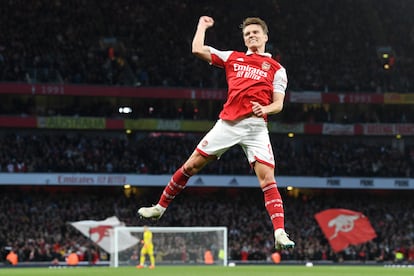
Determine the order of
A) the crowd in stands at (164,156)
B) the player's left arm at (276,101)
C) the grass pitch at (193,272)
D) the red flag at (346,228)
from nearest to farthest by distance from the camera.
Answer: the player's left arm at (276,101) → the grass pitch at (193,272) → the red flag at (346,228) → the crowd in stands at (164,156)

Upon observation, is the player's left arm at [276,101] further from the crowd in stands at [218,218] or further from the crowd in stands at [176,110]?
the crowd in stands at [176,110]

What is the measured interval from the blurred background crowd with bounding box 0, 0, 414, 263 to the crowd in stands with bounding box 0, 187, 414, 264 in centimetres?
10

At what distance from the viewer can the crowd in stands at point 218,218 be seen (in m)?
43.9

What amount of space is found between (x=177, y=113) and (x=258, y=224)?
9658mm

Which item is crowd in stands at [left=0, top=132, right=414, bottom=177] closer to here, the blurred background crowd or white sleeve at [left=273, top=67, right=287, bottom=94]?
the blurred background crowd

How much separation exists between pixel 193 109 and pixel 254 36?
44.4m

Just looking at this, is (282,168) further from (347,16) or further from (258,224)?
(347,16)

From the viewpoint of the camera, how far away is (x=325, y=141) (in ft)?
185

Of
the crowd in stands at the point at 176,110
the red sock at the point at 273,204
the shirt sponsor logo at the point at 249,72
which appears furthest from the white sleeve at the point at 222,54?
the crowd in stands at the point at 176,110

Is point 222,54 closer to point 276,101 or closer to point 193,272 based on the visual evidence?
point 276,101

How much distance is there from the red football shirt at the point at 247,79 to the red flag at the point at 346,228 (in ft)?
113

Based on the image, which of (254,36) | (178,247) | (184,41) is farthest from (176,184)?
(184,41)

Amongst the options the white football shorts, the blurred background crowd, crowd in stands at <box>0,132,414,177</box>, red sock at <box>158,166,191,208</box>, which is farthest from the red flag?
the white football shorts

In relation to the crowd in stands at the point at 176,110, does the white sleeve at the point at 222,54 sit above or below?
below
